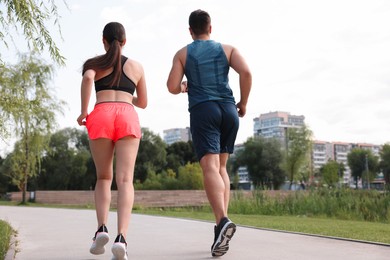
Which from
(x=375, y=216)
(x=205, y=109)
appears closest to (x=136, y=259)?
(x=205, y=109)

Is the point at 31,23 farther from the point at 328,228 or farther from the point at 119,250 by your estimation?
the point at 328,228

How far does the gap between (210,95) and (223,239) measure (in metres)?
1.27

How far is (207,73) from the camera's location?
4.64 m

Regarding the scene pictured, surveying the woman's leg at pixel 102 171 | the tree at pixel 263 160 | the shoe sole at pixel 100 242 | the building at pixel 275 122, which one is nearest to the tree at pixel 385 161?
the tree at pixel 263 160

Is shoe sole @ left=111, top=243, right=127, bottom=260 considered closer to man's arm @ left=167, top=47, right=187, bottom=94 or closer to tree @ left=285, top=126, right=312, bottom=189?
man's arm @ left=167, top=47, right=187, bottom=94

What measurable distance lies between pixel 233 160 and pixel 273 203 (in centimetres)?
5277

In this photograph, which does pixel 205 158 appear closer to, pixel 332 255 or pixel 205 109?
pixel 205 109

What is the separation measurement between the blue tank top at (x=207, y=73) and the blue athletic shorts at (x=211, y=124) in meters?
0.07

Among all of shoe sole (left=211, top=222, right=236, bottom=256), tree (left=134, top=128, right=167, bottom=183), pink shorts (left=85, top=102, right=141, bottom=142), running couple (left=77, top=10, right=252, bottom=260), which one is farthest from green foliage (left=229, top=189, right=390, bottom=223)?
tree (left=134, top=128, right=167, bottom=183)

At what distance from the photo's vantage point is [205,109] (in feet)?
14.9

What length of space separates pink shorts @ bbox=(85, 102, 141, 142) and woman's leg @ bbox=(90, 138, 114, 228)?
73 mm

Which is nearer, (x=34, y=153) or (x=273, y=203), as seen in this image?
(x=273, y=203)

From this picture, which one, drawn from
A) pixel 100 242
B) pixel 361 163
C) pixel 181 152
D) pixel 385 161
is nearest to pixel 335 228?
pixel 100 242

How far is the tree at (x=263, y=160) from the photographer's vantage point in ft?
198
